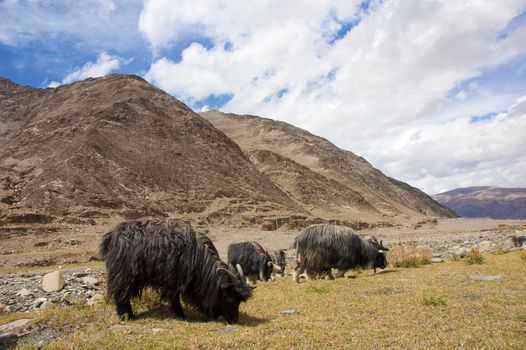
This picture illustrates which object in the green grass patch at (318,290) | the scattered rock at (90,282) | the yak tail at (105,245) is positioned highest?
the yak tail at (105,245)

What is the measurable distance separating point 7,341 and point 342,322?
5.65 m

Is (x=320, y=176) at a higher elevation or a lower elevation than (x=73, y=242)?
higher

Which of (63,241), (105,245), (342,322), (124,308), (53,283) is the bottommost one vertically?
(342,322)

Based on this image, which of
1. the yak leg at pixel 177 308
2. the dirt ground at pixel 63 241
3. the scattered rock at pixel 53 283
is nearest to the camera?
the yak leg at pixel 177 308

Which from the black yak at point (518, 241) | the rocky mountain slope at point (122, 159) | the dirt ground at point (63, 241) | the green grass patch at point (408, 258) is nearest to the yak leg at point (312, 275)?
the green grass patch at point (408, 258)

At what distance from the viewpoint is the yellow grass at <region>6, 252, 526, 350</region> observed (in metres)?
6.57

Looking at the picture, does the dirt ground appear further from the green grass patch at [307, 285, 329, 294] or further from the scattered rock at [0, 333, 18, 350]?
the scattered rock at [0, 333, 18, 350]

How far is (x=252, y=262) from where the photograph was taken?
61.3ft

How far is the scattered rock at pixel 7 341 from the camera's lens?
22.2 ft

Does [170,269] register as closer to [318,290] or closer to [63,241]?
[318,290]

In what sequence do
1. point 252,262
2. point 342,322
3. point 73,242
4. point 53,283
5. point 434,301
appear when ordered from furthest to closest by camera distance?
1. point 73,242
2. point 252,262
3. point 53,283
4. point 434,301
5. point 342,322

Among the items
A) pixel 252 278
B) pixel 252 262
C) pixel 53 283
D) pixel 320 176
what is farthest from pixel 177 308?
pixel 320 176

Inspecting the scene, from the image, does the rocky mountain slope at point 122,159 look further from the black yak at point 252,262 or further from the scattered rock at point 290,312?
the scattered rock at point 290,312

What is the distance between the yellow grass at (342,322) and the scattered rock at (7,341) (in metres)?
0.42
